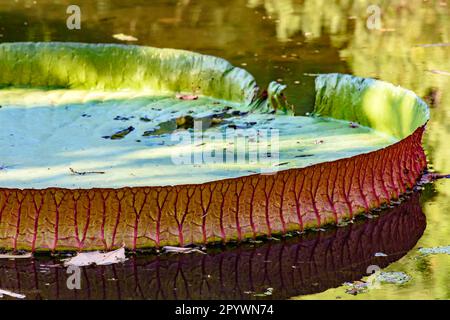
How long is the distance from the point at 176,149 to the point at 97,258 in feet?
3.92

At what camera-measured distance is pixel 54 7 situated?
408 inches

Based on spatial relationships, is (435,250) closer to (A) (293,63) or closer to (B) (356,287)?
(B) (356,287)

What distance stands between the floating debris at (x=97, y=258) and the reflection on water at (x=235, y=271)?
0.04 m

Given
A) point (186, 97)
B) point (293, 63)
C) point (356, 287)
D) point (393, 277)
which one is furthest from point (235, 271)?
point (293, 63)

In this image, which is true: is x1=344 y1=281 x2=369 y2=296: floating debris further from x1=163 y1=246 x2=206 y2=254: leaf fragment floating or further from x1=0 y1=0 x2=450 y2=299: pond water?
x1=163 y1=246 x2=206 y2=254: leaf fragment floating

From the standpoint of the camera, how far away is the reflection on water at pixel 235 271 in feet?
16.3

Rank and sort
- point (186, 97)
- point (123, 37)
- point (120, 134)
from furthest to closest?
point (123, 37), point (186, 97), point (120, 134)

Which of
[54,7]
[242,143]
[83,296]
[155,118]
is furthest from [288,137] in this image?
[54,7]

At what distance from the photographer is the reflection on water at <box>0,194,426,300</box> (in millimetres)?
4953

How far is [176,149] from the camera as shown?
6320mm

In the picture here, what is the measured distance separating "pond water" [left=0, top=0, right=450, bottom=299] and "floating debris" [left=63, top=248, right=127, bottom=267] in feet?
0.16

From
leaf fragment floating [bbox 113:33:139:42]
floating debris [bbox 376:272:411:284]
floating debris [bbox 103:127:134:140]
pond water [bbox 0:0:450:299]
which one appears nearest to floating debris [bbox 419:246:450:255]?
pond water [bbox 0:0:450:299]

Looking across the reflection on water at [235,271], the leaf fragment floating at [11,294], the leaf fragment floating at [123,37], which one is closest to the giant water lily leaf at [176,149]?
the reflection on water at [235,271]

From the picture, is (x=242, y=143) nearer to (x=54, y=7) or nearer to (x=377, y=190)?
(x=377, y=190)
